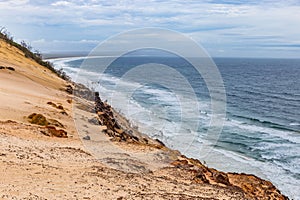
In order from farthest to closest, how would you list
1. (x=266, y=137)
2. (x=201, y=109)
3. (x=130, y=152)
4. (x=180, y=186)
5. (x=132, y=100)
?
(x=132, y=100), (x=201, y=109), (x=266, y=137), (x=130, y=152), (x=180, y=186)

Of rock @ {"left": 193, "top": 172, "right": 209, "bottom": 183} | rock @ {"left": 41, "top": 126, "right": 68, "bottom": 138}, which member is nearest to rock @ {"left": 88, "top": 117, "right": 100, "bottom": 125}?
rock @ {"left": 41, "top": 126, "right": 68, "bottom": 138}

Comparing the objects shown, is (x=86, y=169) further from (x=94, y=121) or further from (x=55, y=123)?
(x=94, y=121)

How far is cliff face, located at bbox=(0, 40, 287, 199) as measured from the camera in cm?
930

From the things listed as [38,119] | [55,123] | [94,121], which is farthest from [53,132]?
[94,121]

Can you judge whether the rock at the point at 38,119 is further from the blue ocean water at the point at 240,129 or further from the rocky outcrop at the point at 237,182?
the blue ocean water at the point at 240,129

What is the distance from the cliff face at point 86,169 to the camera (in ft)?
30.5

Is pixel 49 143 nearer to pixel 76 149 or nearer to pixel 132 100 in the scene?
pixel 76 149

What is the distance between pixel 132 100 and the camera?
140 feet

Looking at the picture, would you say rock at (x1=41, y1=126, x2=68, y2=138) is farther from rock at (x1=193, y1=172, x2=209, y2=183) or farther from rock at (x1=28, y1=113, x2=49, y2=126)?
rock at (x1=193, y1=172, x2=209, y2=183)

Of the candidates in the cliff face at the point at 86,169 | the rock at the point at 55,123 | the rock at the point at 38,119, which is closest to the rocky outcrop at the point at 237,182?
the cliff face at the point at 86,169

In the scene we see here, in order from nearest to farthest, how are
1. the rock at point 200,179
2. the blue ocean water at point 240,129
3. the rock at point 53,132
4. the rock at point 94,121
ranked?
the rock at point 200,179 → the rock at point 53,132 → the rock at point 94,121 → the blue ocean water at point 240,129

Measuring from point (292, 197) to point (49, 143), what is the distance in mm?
11100

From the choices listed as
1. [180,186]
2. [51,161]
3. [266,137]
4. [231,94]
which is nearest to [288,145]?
[266,137]

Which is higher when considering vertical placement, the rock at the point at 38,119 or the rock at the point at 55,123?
the rock at the point at 38,119
